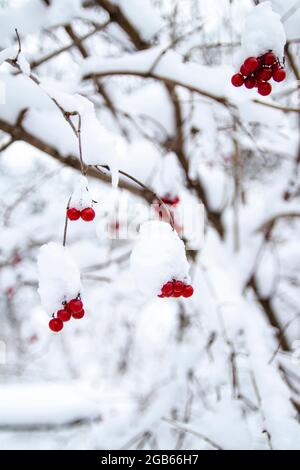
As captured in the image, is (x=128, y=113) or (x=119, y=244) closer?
(x=128, y=113)

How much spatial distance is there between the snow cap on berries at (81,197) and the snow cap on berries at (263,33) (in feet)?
2.27

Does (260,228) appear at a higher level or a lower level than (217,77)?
lower

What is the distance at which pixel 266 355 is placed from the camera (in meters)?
2.23

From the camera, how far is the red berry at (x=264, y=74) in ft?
3.86

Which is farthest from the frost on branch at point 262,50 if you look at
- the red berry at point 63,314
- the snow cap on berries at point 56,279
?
the red berry at point 63,314

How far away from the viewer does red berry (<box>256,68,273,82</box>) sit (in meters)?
1.18

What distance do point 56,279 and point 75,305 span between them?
109 mm

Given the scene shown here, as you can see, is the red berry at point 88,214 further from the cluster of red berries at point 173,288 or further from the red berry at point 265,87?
the red berry at point 265,87

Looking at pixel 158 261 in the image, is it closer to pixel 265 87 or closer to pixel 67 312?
pixel 67 312

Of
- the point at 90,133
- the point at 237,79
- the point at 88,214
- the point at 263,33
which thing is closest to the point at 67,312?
the point at 88,214
